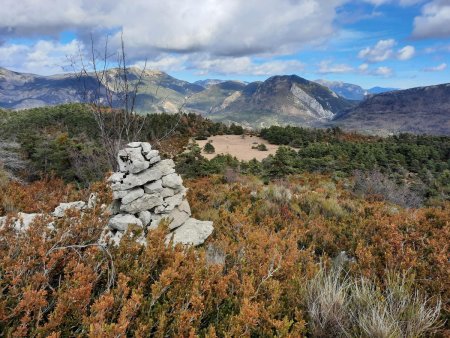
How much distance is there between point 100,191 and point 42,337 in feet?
15.9

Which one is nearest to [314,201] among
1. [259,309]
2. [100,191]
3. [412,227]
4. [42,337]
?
[412,227]

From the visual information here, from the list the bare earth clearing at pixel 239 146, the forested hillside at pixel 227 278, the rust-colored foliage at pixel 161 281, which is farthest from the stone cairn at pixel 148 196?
the bare earth clearing at pixel 239 146

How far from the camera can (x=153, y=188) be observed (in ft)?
20.8

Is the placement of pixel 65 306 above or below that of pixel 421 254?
above

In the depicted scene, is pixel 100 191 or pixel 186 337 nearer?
pixel 186 337

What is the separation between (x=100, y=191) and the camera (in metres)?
6.91

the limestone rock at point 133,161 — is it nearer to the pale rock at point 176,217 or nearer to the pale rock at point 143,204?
the pale rock at point 143,204

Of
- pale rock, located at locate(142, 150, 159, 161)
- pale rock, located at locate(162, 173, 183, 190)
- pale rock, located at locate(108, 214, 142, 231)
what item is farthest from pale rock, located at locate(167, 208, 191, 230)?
pale rock, located at locate(142, 150, 159, 161)

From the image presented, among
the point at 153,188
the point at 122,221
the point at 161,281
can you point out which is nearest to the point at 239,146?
the point at 153,188

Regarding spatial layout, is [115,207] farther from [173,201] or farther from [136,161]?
[173,201]

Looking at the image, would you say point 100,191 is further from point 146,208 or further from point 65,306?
point 65,306

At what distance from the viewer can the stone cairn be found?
605 cm

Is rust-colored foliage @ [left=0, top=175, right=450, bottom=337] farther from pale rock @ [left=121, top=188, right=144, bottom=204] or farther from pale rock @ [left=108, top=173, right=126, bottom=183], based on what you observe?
pale rock @ [left=108, top=173, right=126, bottom=183]

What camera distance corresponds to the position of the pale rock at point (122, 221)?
18.5 ft
